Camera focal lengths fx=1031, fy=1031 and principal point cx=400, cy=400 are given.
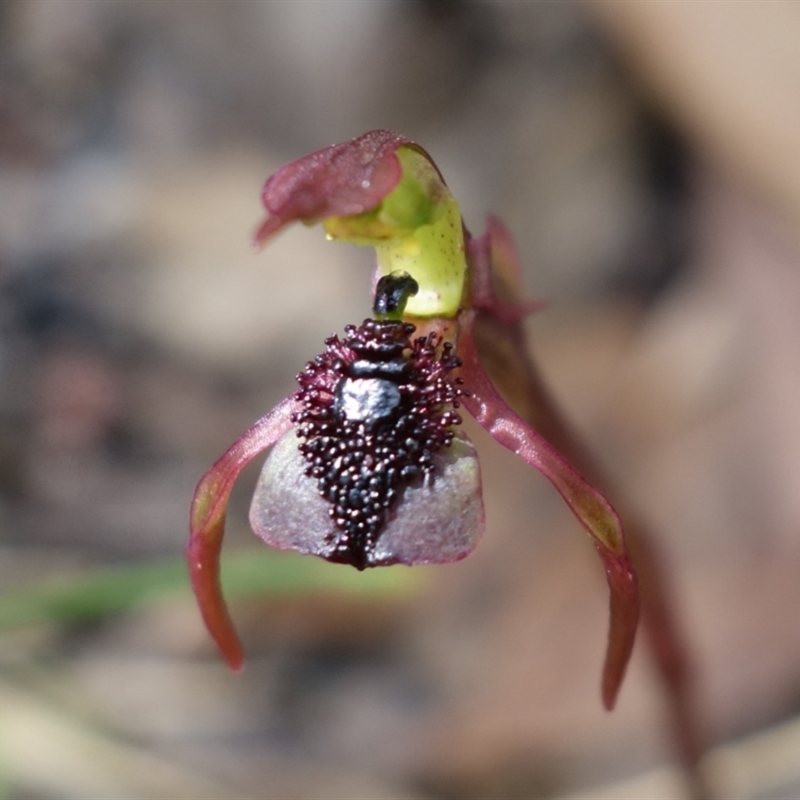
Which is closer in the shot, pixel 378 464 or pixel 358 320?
pixel 378 464

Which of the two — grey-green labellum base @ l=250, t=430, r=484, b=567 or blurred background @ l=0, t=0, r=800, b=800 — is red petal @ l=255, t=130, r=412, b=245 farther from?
blurred background @ l=0, t=0, r=800, b=800

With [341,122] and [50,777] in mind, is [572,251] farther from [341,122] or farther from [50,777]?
[50,777]

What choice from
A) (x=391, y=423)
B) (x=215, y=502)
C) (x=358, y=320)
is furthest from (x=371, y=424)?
(x=358, y=320)

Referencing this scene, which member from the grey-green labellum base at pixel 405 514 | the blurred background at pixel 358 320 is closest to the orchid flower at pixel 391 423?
the grey-green labellum base at pixel 405 514

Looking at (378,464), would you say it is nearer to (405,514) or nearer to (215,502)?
(405,514)

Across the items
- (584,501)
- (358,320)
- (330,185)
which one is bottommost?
(584,501)

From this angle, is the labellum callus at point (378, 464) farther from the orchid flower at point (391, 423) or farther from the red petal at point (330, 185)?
the red petal at point (330, 185)

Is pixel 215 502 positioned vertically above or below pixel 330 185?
below

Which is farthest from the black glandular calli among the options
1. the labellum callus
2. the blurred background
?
the blurred background
